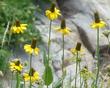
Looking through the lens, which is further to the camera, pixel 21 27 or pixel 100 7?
pixel 100 7

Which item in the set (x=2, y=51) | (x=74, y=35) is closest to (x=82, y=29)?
(x=74, y=35)

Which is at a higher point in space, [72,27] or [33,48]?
[33,48]

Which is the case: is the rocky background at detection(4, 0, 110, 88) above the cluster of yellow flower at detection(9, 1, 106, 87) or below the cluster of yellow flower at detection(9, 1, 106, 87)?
below

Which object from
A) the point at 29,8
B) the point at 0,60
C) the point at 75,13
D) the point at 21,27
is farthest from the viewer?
the point at 75,13

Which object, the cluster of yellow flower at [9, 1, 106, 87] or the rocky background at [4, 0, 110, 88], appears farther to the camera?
the rocky background at [4, 0, 110, 88]

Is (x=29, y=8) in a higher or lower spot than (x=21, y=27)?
lower

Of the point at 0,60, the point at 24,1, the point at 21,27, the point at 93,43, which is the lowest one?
the point at 93,43

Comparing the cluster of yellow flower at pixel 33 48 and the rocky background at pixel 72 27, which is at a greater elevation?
the cluster of yellow flower at pixel 33 48

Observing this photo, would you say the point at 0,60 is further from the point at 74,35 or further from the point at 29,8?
the point at 74,35

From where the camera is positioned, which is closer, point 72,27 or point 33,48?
point 33,48

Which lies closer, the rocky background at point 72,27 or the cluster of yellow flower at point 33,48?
the cluster of yellow flower at point 33,48

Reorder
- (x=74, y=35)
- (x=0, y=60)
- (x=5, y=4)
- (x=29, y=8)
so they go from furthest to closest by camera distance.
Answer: (x=74, y=35) < (x=29, y=8) < (x=5, y=4) < (x=0, y=60)
